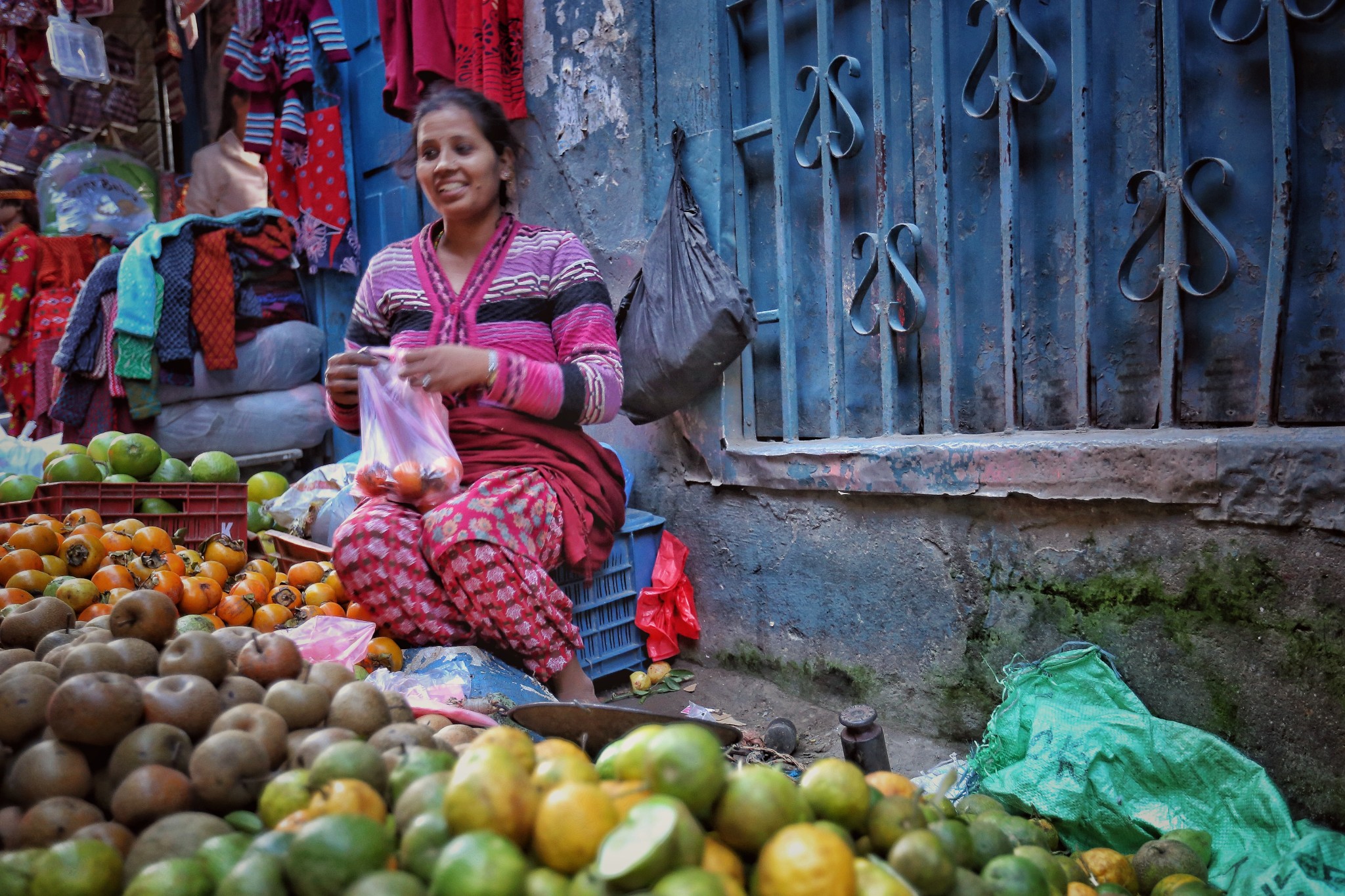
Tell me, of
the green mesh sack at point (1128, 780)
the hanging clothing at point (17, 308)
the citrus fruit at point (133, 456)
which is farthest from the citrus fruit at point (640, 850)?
the hanging clothing at point (17, 308)

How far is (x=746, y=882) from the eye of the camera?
1.03 meters

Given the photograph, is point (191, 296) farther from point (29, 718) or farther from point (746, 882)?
point (746, 882)

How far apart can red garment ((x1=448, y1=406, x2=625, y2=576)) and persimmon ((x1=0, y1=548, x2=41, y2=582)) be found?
124 cm

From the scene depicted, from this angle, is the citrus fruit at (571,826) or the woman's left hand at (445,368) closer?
the citrus fruit at (571,826)

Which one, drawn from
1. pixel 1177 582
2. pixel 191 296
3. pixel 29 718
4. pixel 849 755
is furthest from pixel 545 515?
pixel 191 296

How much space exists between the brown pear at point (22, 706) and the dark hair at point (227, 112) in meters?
7.08

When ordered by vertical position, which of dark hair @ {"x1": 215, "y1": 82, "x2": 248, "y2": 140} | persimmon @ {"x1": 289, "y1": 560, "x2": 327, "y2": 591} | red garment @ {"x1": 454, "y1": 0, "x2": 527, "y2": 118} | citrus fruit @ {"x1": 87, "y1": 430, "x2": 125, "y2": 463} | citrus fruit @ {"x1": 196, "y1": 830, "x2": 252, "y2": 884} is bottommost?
persimmon @ {"x1": 289, "y1": 560, "x2": 327, "y2": 591}

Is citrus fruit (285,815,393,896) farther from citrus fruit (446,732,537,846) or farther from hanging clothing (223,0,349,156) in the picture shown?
hanging clothing (223,0,349,156)

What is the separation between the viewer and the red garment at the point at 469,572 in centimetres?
254

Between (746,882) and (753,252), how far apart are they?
8.77ft

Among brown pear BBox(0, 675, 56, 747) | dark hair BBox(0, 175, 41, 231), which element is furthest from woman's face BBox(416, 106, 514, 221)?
dark hair BBox(0, 175, 41, 231)

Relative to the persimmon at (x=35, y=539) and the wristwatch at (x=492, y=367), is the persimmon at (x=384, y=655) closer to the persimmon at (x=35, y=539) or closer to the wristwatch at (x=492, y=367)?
the wristwatch at (x=492, y=367)

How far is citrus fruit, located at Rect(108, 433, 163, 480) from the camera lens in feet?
11.7

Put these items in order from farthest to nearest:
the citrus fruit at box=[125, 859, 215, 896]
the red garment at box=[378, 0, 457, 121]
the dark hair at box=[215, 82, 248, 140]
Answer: the dark hair at box=[215, 82, 248, 140] → the red garment at box=[378, 0, 457, 121] → the citrus fruit at box=[125, 859, 215, 896]
